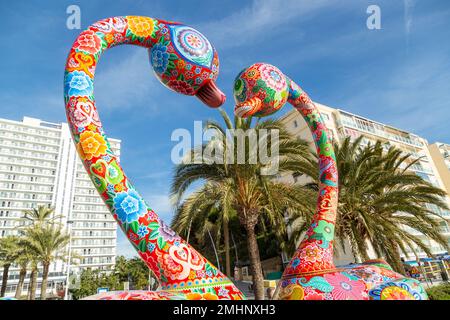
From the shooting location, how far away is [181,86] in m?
1.98

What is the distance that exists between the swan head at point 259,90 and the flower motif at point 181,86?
0.36 m

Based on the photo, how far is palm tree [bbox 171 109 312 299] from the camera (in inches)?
336

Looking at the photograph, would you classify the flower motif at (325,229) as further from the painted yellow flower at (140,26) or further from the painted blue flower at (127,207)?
the painted yellow flower at (140,26)

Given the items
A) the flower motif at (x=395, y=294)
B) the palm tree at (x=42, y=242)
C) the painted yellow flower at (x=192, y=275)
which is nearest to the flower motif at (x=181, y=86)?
the painted yellow flower at (x=192, y=275)

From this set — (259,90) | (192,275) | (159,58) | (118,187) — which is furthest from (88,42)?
(192,275)

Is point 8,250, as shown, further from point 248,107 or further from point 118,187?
point 248,107

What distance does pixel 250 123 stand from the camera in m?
8.91

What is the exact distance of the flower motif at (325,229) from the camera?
7.54ft

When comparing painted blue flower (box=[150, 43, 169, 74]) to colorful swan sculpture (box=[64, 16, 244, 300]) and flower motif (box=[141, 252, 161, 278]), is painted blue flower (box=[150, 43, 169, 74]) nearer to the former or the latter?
colorful swan sculpture (box=[64, 16, 244, 300])

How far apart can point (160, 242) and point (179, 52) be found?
1.20 m

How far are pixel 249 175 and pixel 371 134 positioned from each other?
95.4ft

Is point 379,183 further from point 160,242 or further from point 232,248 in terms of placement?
point 232,248

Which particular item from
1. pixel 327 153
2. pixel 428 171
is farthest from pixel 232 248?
pixel 428 171

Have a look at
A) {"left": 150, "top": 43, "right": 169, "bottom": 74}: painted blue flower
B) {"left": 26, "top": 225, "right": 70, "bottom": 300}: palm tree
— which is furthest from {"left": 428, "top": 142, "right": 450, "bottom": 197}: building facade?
{"left": 150, "top": 43, "right": 169, "bottom": 74}: painted blue flower
